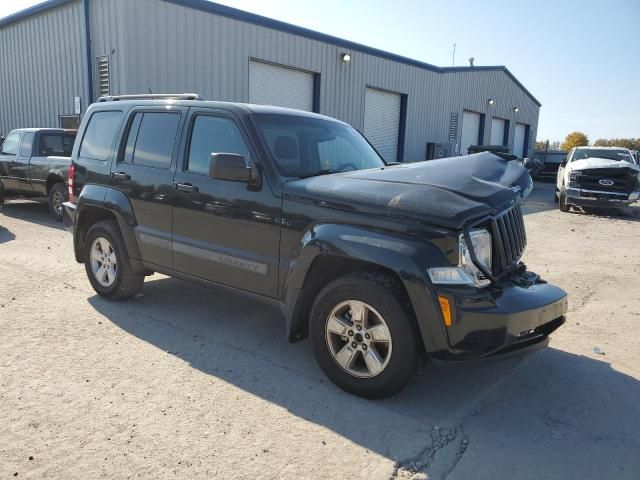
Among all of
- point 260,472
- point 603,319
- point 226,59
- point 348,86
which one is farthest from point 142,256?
point 348,86

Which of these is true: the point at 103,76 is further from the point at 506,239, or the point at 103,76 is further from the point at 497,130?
the point at 497,130

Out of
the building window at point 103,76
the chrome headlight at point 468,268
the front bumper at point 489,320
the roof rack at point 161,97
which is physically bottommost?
the front bumper at point 489,320

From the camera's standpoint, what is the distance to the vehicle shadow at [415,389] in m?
3.04

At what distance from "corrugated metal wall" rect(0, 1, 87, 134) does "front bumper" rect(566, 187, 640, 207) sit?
13690 millimetres

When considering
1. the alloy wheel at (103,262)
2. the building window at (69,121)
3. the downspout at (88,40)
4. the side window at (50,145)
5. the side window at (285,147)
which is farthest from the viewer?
the building window at (69,121)

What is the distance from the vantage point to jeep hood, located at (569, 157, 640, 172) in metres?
13.6

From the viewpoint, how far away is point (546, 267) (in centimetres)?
734

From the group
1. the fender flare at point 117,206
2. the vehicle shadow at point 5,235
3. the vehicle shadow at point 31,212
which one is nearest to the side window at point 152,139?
the fender flare at point 117,206

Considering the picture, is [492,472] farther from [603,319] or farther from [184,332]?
[603,319]

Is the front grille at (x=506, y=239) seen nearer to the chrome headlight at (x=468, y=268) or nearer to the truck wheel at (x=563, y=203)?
the chrome headlight at (x=468, y=268)

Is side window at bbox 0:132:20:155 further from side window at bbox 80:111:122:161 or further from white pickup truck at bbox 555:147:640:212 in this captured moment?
white pickup truck at bbox 555:147:640:212

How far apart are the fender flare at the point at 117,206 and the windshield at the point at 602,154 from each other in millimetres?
14252

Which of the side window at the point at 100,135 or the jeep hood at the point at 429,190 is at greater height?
the side window at the point at 100,135

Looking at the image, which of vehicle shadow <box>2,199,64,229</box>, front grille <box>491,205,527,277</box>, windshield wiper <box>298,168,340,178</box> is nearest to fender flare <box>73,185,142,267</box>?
windshield wiper <box>298,168,340,178</box>
